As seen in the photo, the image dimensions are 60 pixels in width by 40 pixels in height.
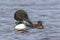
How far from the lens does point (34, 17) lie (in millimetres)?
14195

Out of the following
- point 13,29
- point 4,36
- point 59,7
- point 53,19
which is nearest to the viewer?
point 4,36

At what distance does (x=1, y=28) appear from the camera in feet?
40.8

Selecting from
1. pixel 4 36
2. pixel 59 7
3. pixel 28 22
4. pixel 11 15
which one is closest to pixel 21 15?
pixel 28 22

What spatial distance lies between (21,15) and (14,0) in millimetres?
6603

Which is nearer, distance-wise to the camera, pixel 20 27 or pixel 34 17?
pixel 20 27

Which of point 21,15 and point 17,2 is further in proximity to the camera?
point 17,2

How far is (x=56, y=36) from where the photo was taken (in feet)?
37.7

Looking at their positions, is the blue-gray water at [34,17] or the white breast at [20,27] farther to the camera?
the white breast at [20,27]

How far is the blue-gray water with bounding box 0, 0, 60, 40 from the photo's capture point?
1152cm

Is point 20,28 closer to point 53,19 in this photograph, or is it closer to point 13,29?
point 13,29

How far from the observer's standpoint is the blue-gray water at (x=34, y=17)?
37.8 ft

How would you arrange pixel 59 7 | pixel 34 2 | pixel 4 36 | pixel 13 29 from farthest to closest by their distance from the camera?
pixel 34 2 < pixel 59 7 < pixel 13 29 < pixel 4 36

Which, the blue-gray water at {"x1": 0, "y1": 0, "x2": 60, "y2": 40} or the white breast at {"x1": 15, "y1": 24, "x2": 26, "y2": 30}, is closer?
the blue-gray water at {"x1": 0, "y1": 0, "x2": 60, "y2": 40}

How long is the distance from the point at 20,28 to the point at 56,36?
3.65 ft
